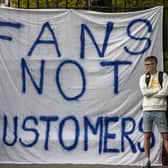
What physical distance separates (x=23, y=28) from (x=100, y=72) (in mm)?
1355

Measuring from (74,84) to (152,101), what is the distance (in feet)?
4.10

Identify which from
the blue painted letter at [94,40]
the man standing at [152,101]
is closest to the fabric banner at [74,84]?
the blue painted letter at [94,40]

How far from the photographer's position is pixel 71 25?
27.3 ft

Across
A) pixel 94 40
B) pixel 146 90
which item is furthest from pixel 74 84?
pixel 146 90

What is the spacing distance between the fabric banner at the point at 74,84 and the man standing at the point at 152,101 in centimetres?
39

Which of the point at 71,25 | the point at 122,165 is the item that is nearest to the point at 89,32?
the point at 71,25

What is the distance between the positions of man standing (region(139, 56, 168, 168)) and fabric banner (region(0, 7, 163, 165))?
39 cm

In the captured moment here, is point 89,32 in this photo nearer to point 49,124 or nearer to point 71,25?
point 71,25

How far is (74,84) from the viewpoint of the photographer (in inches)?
327

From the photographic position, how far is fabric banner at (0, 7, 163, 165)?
27.1ft

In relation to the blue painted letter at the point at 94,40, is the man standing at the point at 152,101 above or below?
below

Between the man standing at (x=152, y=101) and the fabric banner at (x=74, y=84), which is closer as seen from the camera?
the man standing at (x=152, y=101)

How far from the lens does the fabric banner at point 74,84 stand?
325 inches

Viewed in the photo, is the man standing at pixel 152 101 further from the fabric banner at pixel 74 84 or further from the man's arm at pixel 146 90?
the fabric banner at pixel 74 84
